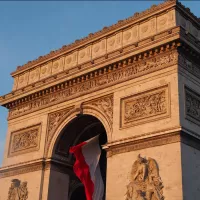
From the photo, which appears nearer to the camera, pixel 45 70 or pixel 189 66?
pixel 189 66

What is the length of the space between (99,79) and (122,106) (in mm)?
1777

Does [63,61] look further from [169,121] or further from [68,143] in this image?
[169,121]

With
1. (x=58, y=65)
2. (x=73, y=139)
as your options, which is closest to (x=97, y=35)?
A: (x=58, y=65)

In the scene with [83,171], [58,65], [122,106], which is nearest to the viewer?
[122,106]

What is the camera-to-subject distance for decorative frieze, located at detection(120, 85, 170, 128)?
1388 cm

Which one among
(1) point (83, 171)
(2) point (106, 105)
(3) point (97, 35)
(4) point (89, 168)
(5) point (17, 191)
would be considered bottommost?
(5) point (17, 191)

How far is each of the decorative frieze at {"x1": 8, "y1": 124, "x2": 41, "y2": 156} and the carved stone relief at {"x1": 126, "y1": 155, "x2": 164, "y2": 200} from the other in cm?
553

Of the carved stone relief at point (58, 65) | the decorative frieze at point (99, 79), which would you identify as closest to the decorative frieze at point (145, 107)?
the decorative frieze at point (99, 79)

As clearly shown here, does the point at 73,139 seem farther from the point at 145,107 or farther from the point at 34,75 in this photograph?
the point at 145,107

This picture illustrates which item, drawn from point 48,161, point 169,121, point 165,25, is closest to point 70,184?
point 48,161

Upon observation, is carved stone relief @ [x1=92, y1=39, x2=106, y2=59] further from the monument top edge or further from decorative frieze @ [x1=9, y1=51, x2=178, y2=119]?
decorative frieze @ [x1=9, y1=51, x2=178, y2=119]

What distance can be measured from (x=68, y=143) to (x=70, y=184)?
1.78 metres

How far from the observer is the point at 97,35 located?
56.5ft

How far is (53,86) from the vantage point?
1770cm
